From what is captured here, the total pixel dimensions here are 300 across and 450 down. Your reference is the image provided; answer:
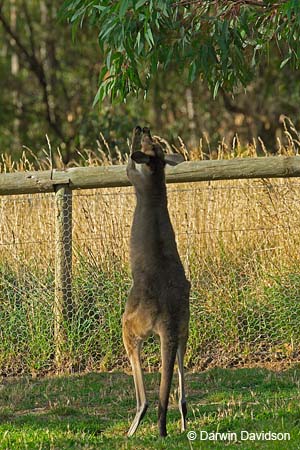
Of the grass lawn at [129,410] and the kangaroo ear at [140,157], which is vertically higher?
the kangaroo ear at [140,157]

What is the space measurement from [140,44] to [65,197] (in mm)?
2713

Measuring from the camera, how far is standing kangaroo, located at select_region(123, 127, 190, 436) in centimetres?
590

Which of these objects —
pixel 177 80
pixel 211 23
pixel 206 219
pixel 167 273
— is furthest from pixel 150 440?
pixel 177 80

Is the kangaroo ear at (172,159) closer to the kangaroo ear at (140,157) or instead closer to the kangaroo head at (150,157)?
the kangaroo head at (150,157)

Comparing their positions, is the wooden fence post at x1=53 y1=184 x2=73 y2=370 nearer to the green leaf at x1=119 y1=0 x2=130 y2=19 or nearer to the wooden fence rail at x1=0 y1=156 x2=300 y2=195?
the wooden fence rail at x1=0 y1=156 x2=300 y2=195

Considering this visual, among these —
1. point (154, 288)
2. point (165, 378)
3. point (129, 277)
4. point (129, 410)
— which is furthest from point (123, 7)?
point (129, 277)

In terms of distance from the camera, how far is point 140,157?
19.7 ft

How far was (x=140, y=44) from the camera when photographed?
639cm

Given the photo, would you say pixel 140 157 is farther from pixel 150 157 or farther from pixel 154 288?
pixel 154 288

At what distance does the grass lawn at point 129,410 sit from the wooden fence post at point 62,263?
54 centimetres

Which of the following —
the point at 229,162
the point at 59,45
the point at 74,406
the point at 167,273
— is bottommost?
the point at 74,406

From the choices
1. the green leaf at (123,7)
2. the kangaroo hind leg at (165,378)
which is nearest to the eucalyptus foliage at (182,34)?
the green leaf at (123,7)

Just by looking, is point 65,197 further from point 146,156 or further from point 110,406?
point 146,156

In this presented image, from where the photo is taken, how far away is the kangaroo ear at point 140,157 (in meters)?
5.94
